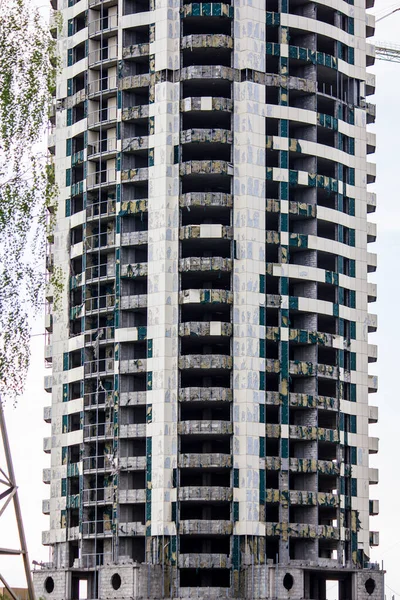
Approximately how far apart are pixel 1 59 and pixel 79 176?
67.1m

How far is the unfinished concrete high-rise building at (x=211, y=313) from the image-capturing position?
132 m

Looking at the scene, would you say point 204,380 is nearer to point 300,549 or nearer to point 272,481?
point 272,481

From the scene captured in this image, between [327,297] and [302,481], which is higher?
[327,297]

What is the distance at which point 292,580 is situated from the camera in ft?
420

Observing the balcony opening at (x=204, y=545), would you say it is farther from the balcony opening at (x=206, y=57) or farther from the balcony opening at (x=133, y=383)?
the balcony opening at (x=206, y=57)

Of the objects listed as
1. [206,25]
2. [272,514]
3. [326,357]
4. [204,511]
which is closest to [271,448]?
[272,514]

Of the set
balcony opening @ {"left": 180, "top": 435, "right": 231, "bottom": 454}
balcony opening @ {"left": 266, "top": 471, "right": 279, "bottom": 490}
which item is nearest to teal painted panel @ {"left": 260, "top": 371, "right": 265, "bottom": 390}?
balcony opening @ {"left": 180, "top": 435, "right": 231, "bottom": 454}

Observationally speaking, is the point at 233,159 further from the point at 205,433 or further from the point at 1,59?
the point at 1,59

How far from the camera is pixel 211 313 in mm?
137750

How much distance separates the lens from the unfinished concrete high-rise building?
131875mm

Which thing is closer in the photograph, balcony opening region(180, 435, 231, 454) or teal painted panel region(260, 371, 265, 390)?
teal painted panel region(260, 371, 265, 390)

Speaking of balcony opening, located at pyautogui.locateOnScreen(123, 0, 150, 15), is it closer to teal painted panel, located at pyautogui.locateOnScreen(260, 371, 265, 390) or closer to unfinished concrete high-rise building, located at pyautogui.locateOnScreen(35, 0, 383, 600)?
unfinished concrete high-rise building, located at pyautogui.locateOnScreen(35, 0, 383, 600)

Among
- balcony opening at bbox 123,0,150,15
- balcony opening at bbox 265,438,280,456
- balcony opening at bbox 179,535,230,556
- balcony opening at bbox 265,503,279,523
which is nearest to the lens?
balcony opening at bbox 179,535,230,556

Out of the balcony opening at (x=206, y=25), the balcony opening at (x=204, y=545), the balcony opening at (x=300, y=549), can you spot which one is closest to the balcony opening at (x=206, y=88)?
the balcony opening at (x=206, y=25)
